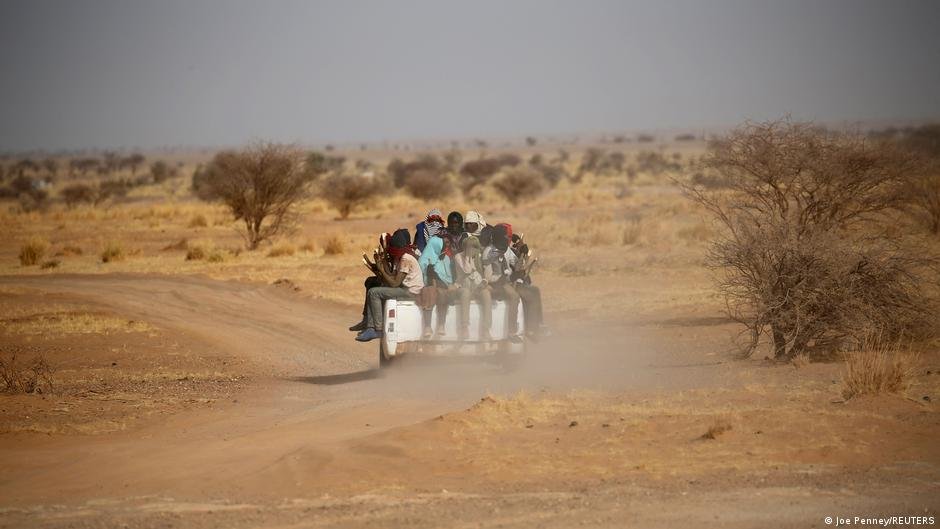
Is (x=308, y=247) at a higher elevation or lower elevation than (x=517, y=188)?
lower

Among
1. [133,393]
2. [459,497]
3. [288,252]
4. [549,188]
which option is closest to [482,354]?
[133,393]


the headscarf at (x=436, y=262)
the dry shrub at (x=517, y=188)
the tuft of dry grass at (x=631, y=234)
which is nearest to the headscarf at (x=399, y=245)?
the headscarf at (x=436, y=262)

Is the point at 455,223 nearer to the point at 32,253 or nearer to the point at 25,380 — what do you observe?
the point at 25,380

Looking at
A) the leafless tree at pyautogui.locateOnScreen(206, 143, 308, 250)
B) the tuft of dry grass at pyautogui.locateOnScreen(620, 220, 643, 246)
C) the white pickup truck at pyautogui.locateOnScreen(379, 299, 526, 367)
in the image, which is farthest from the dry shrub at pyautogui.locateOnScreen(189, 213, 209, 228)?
the white pickup truck at pyautogui.locateOnScreen(379, 299, 526, 367)

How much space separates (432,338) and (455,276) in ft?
2.74

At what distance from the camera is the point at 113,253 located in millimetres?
30938

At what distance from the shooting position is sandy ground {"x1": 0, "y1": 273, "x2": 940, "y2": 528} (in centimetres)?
751

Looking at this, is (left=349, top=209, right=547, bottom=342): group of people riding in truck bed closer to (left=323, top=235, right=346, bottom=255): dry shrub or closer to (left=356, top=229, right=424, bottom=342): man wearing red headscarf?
(left=356, top=229, right=424, bottom=342): man wearing red headscarf

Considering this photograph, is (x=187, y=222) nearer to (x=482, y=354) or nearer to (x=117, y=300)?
(x=117, y=300)

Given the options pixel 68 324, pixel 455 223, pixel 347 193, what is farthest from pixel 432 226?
pixel 347 193

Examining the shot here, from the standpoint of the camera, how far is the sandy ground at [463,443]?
24.6 feet

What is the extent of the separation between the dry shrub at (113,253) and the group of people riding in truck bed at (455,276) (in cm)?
1906

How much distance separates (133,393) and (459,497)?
20.7 ft

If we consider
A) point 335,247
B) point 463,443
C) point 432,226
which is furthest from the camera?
point 335,247
